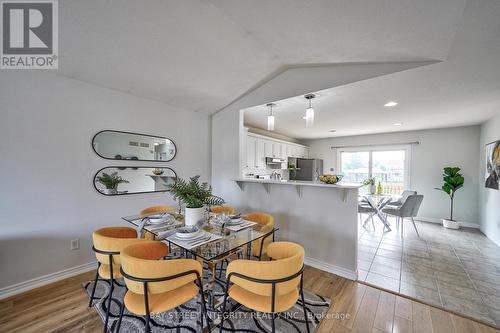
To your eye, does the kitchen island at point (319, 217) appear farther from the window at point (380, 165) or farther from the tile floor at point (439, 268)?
the window at point (380, 165)

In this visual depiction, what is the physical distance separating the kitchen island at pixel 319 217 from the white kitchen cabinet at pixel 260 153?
64.2 inches

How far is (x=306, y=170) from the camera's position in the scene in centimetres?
588

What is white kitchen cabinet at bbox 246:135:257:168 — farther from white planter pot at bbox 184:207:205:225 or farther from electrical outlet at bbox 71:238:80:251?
electrical outlet at bbox 71:238:80:251

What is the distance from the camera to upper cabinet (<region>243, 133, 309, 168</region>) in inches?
178

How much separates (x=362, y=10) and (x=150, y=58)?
2177mm

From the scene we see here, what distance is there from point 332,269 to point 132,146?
10.8 ft

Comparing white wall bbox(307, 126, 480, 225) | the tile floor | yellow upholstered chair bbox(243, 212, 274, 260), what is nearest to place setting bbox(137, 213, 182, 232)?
yellow upholstered chair bbox(243, 212, 274, 260)

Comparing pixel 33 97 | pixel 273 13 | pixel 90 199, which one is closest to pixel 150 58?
pixel 33 97

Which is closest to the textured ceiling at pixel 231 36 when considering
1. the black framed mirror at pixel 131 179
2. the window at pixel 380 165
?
the black framed mirror at pixel 131 179

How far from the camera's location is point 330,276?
2359mm

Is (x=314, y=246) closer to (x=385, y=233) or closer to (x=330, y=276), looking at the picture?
(x=330, y=276)

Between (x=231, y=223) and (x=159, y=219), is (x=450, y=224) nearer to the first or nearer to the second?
(x=231, y=223)

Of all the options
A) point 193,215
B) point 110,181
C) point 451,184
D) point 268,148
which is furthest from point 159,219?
point 451,184

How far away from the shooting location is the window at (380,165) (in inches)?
207
